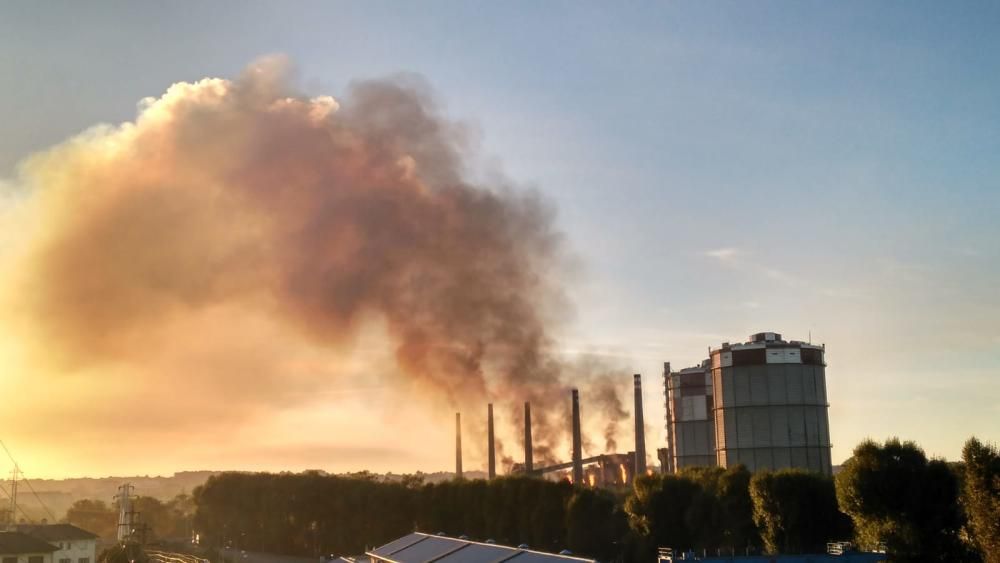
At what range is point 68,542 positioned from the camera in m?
105

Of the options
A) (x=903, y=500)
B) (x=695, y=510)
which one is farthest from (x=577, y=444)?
(x=903, y=500)

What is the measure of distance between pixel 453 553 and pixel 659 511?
42115 millimetres

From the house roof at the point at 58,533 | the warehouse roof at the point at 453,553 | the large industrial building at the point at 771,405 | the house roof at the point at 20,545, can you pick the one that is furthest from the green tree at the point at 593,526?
the house roof at the point at 58,533

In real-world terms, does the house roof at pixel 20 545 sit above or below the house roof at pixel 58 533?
above

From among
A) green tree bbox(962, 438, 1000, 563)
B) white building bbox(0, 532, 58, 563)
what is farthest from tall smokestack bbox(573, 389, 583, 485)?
green tree bbox(962, 438, 1000, 563)

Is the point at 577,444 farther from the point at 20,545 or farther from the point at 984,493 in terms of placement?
the point at 984,493

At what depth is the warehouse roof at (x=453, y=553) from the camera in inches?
1556

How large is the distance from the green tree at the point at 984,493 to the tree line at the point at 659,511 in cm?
6

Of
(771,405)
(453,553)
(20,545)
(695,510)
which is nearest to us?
(453,553)

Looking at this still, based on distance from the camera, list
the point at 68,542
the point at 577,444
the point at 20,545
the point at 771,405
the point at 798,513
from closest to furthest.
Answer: the point at 798,513
the point at 20,545
the point at 68,542
the point at 771,405
the point at 577,444

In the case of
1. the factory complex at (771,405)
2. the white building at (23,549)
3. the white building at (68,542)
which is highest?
the factory complex at (771,405)

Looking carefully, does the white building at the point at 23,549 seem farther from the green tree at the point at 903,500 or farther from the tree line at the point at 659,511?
the green tree at the point at 903,500

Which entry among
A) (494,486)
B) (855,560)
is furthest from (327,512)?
(855,560)

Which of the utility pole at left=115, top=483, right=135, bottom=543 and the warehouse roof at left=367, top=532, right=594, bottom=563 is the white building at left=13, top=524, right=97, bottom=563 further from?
the warehouse roof at left=367, top=532, right=594, bottom=563
